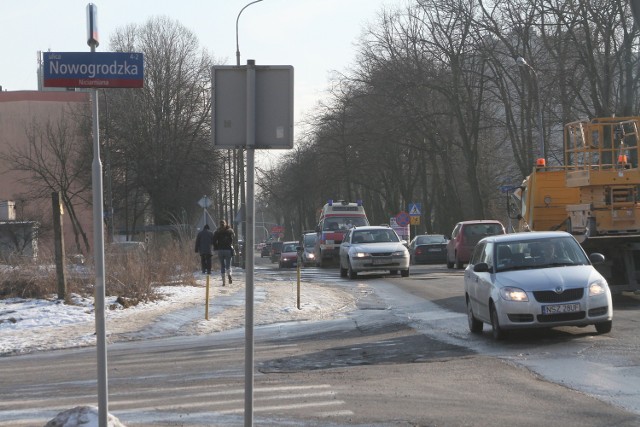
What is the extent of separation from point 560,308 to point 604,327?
103 cm

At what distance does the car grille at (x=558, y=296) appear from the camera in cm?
1409

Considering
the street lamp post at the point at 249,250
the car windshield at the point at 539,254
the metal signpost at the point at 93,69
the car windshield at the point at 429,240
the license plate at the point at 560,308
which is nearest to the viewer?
the street lamp post at the point at 249,250

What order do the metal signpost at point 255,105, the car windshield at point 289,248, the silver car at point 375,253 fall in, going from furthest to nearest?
1. the car windshield at point 289,248
2. the silver car at point 375,253
3. the metal signpost at point 255,105

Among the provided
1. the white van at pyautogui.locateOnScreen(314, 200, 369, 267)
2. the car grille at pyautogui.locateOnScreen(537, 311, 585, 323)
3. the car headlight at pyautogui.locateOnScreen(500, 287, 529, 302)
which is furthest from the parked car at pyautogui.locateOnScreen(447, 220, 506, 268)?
the car grille at pyautogui.locateOnScreen(537, 311, 585, 323)

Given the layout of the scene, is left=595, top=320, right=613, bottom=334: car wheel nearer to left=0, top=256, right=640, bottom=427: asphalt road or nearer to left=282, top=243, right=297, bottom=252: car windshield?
left=0, top=256, right=640, bottom=427: asphalt road

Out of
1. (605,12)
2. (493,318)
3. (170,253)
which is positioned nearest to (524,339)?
(493,318)

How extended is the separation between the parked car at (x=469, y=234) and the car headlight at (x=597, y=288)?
23.0 metres

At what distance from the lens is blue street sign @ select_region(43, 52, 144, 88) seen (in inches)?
273

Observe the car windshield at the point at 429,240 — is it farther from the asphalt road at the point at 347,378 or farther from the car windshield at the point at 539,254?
the car windshield at the point at 539,254

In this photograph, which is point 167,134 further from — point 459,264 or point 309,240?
point 459,264

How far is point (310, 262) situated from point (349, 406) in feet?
147

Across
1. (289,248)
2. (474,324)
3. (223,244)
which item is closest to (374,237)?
(223,244)

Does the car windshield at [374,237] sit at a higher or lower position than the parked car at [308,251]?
higher

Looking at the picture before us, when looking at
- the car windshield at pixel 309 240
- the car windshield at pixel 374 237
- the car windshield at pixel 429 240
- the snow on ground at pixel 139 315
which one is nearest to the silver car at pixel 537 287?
the snow on ground at pixel 139 315
